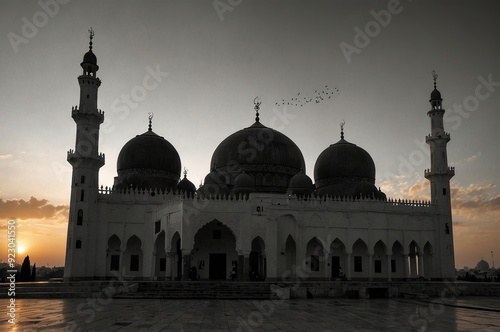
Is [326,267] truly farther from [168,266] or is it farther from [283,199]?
[168,266]

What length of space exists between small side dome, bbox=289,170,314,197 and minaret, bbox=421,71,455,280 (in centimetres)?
913

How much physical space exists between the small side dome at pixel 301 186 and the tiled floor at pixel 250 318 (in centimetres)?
1778

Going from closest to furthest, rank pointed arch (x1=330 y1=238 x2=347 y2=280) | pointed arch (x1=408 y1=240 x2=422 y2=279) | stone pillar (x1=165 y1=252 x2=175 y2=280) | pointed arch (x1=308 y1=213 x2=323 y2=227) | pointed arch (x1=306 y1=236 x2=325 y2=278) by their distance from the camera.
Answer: stone pillar (x1=165 y1=252 x2=175 y2=280) < pointed arch (x1=308 y1=213 x2=323 y2=227) < pointed arch (x1=306 y1=236 x2=325 y2=278) < pointed arch (x1=330 y1=238 x2=347 y2=280) < pointed arch (x1=408 y1=240 x2=422 y2=279)

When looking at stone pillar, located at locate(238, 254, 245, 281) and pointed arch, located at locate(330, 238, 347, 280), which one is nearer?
stone pillar, located at locate(238, 254, 245, 281)

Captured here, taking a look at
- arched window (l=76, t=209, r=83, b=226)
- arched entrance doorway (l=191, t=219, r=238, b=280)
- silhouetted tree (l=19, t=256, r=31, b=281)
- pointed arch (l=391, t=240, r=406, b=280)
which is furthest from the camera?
pointed arch (l=391, t=240, r=406, b=280)

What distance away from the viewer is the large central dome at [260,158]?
38.4 metres

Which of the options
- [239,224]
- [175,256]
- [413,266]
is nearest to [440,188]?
[413,266]

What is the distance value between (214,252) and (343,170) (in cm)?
1312

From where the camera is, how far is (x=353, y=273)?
1337 inches

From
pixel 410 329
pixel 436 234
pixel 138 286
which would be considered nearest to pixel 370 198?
pixel 436 234

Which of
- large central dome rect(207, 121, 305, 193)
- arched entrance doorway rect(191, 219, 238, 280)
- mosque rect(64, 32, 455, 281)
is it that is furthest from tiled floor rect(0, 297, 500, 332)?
large central dome rect(207, 121, 305, 193)

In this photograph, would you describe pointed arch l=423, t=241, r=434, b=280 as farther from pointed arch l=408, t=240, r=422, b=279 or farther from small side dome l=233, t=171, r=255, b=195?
small side dome l=233, t=171, r=255, b=195

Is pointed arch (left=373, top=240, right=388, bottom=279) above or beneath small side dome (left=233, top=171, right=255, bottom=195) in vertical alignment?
beneath

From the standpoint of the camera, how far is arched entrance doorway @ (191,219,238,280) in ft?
108
